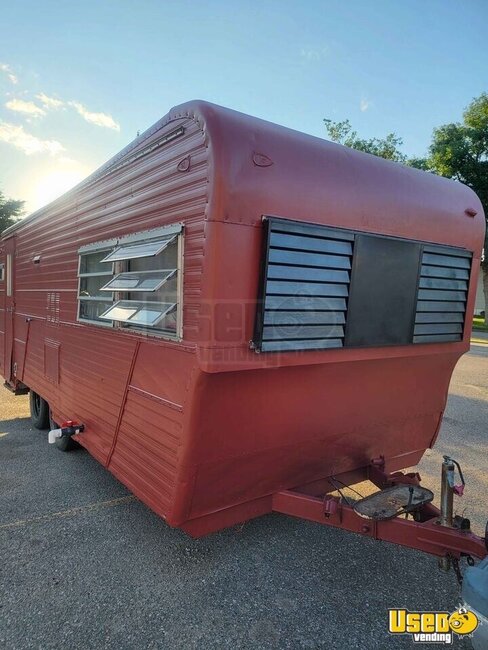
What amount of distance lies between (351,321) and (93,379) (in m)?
2.39

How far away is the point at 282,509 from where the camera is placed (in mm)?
3051

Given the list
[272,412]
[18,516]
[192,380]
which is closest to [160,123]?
[192,380]

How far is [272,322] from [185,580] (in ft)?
6.42

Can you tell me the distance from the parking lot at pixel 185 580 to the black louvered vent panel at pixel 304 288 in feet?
5.54

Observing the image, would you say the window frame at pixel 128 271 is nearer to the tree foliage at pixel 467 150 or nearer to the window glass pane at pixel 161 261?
the window glass pane at pixel 161 261

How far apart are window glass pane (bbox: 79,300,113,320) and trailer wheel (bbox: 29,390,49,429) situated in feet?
7.80

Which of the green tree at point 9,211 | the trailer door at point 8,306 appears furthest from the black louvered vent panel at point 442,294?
the green tree at point 9,211

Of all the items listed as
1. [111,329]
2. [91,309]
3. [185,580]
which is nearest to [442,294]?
[111,329]

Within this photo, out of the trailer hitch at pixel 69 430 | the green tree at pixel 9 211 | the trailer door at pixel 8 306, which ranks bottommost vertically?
the trailer hitch at pixel 69 430

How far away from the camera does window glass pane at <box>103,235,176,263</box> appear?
8.60 ft

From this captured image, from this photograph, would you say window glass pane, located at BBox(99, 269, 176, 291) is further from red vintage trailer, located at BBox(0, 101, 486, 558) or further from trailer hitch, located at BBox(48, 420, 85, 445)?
trailer hitch, located at BBox(48, 420, 85, 445)

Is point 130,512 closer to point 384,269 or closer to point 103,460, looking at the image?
point 103,460

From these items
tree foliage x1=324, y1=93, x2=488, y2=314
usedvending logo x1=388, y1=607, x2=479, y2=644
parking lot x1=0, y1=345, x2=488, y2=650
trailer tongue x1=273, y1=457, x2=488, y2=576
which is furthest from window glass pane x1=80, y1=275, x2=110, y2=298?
tree foliage x1=324, y1=93, x2=488, y2=314

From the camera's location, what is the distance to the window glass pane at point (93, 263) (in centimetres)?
383
